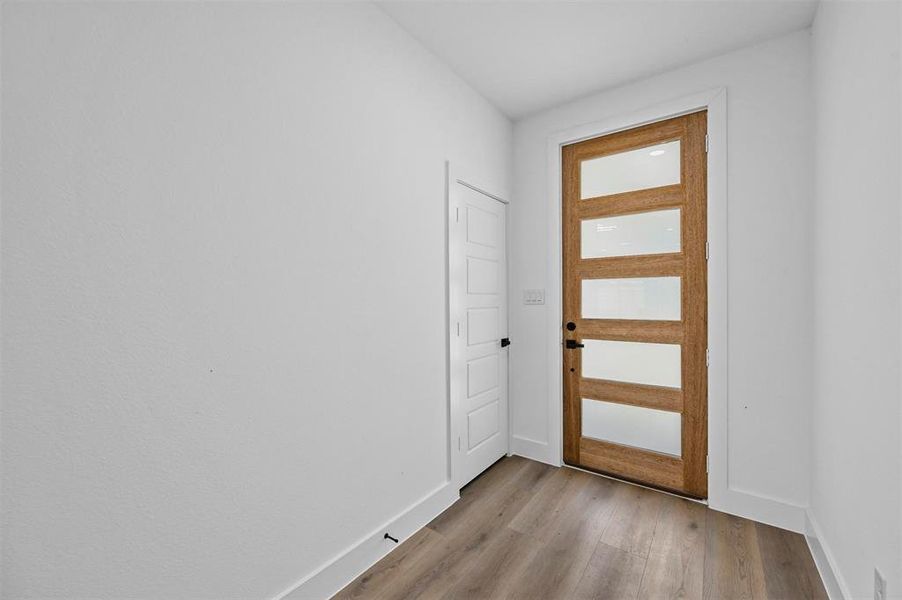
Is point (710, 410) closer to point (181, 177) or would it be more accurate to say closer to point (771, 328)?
point (771, 328)

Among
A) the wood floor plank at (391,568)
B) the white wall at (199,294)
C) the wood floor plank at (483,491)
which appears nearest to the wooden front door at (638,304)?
the wood floor plank at (483,491)

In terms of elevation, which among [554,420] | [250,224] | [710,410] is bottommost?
[554,420]

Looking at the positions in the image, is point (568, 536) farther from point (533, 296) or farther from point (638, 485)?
point (533, 296)

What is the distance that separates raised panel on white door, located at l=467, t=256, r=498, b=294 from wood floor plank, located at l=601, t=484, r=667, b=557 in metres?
1.67

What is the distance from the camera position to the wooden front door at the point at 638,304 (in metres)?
2.43

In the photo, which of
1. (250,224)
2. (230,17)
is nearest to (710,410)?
(250,224)

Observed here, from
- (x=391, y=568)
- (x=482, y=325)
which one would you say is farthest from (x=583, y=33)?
(x=391, y=568)

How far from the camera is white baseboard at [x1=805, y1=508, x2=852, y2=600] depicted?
1516mm

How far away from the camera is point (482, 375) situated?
2799 millimetres

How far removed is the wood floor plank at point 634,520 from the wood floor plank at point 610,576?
0.22 ft

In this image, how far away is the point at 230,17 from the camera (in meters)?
1.33

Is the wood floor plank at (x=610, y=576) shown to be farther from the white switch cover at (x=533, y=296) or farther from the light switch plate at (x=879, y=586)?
the white switch cover at (x=533, y=296)

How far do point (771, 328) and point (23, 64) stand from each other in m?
3.29

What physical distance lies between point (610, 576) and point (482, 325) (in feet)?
5.33
